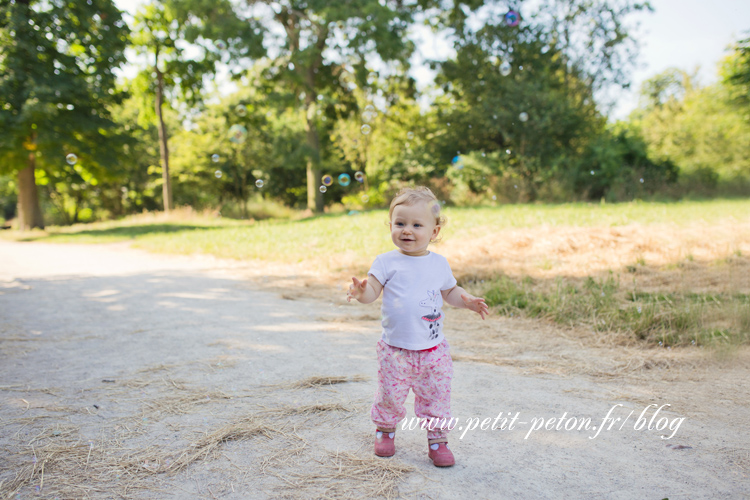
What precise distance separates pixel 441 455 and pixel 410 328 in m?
0.57

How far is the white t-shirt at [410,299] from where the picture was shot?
2.35 metres

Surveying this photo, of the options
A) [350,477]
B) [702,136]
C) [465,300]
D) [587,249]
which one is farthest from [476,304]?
[702,136]

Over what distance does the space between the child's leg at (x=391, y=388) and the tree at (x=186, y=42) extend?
17.2m

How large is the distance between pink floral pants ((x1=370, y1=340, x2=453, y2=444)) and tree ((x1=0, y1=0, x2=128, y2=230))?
1771cm

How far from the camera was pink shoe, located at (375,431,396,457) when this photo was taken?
2334mm

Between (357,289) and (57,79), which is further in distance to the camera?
(57,79)

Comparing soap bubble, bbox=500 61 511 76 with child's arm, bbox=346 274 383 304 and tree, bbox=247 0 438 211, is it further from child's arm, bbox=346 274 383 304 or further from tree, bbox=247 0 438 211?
child's arm, bbox=346 274 383 304

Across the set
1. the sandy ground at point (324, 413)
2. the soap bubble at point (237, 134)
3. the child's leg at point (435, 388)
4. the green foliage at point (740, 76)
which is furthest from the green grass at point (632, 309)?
the green foliage at point (740, 76)

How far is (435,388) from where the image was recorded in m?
2.37

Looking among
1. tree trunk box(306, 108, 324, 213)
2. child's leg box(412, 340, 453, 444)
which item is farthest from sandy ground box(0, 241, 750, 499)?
tree trunk box(306, 108, 324, 213)

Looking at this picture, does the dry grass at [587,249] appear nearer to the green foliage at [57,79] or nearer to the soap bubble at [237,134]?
the soap bubble at [237,134]

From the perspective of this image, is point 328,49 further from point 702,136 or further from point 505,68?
point 702,136

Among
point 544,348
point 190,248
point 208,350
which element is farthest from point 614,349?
point 190,248

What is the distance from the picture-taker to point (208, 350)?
13.0 ft
